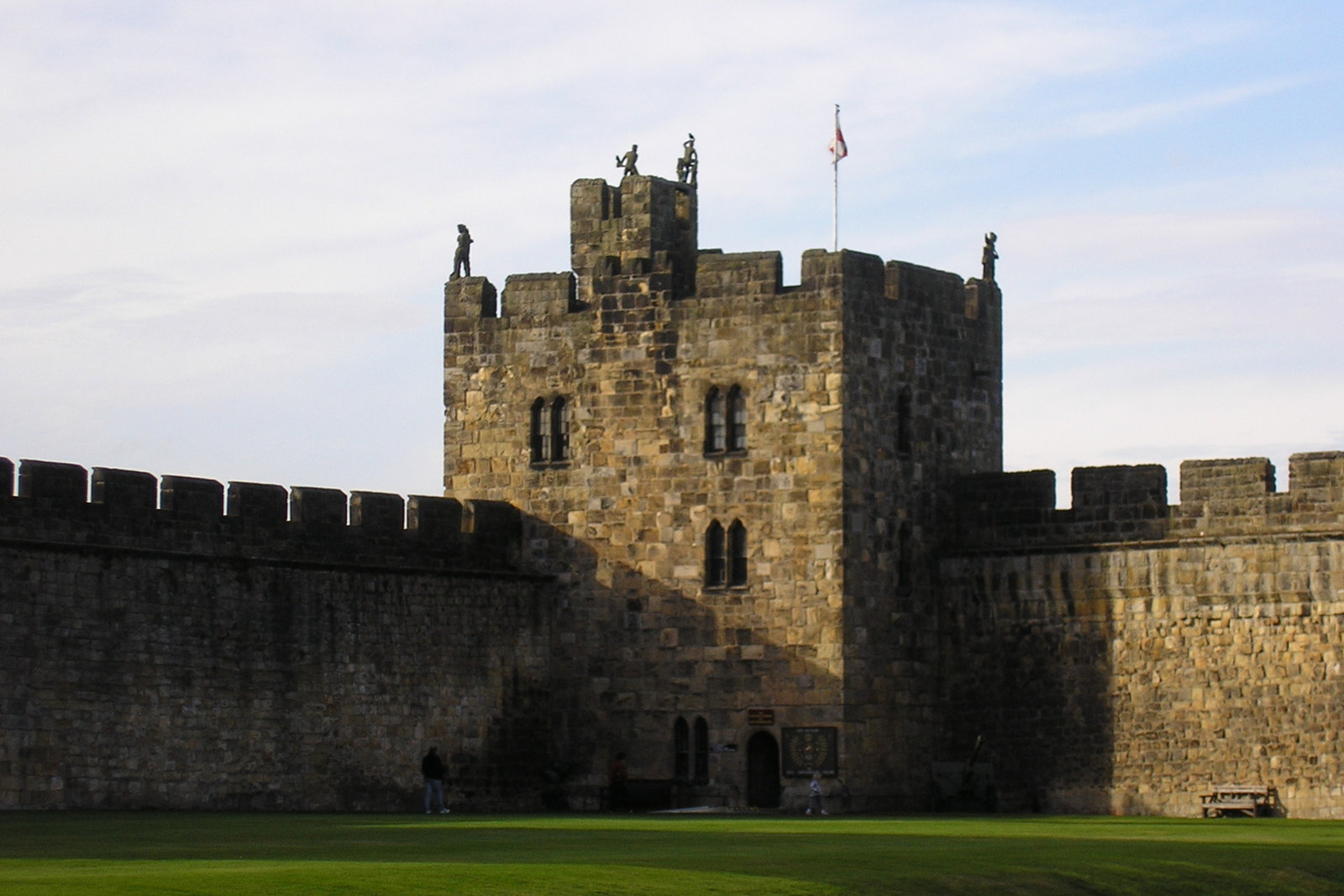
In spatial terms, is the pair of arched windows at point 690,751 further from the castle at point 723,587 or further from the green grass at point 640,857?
the green grass at point 640,857

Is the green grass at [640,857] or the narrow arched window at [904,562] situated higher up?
the narrow arched window at [904,562]

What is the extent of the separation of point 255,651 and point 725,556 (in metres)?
7.26

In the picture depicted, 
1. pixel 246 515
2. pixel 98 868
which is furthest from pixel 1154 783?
pixel 98 868

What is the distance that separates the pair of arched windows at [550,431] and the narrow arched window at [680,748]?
4.59 m

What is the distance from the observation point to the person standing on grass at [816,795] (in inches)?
1478

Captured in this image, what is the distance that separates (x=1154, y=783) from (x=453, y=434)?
1247 centimetres

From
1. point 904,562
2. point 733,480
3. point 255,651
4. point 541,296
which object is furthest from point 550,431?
point 255,651

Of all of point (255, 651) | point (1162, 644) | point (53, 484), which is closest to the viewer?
point (53, 484)

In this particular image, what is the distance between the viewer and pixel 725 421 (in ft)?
130

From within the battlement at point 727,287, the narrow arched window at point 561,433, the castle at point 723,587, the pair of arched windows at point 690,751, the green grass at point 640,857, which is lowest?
the green grass at point 640,857

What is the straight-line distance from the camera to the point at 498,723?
39969mm

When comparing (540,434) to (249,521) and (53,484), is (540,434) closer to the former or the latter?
(249,521)

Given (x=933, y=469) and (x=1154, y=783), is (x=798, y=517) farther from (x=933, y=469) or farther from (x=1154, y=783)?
(x=1154, y=783)

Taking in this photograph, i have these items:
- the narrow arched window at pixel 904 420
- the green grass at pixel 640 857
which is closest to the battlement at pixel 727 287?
the narrow arched window at pixel 904 420
